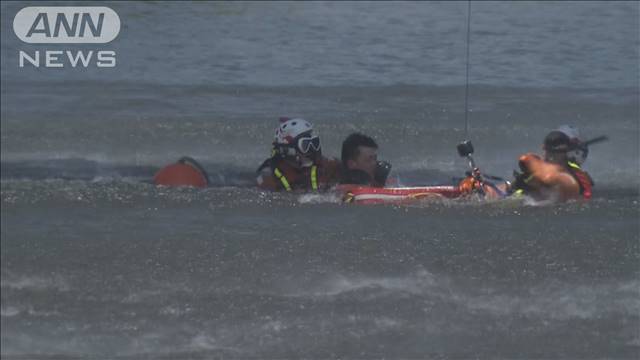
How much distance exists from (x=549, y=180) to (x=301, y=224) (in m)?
1.85

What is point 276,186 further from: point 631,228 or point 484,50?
point 484,50

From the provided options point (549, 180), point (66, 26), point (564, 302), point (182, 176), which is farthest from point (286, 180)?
point (66, 26)

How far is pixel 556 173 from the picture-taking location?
1201cm

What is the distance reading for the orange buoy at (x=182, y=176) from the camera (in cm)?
1282

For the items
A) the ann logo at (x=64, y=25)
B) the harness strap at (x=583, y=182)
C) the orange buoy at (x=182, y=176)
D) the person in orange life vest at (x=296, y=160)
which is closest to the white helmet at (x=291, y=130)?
the person in orange life vest at (x=296, y=160)

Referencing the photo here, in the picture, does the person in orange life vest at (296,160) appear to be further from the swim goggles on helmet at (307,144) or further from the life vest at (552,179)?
the life vest at (552,179)

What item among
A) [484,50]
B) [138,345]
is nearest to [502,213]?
[138,345]

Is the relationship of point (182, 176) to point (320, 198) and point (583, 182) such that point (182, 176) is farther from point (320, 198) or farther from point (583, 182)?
point (583, 182)

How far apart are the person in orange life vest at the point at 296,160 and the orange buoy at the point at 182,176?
0.75 meters

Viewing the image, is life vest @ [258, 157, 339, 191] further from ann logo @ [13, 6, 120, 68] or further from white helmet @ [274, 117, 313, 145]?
ann logo @ [13, 6, 120, 68]

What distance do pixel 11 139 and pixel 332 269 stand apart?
20.8 ft

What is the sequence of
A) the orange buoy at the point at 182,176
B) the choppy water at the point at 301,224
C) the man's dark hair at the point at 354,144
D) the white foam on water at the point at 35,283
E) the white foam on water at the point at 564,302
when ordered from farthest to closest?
1. the orange buoy at the point at 182,176
2. the man's dark hair at the point at 354,144
3. the white foam on water at the point at 35,283
4. the white foam on water at the point at 564,302
5. the choppy water at the point at 301,224

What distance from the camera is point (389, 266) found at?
10.4m

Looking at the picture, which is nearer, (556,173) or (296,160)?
(556,173)
